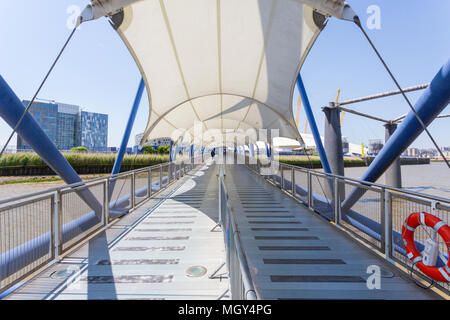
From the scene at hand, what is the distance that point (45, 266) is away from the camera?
10.7 feet

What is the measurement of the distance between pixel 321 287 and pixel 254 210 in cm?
394

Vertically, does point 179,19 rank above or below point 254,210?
above

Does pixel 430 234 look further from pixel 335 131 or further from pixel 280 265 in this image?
pixel 335 131

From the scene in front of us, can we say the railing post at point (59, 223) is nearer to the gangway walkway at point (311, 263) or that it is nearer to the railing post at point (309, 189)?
the gangway walkway at point (311, 263)

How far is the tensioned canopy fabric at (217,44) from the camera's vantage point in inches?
240

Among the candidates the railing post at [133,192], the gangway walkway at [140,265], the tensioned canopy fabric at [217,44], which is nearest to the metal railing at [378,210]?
the gangway walkway at [140,265]

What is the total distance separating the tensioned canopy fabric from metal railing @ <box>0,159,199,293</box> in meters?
2.95

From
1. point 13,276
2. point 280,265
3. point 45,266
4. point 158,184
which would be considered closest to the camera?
point 13,276


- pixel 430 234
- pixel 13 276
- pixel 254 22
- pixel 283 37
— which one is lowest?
pixel 13 276

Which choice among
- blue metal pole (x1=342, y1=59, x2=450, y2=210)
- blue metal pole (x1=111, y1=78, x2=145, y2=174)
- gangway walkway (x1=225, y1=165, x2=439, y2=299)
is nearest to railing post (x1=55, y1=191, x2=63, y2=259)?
gangway walkway (x1=225, y1=165, x2=439, y2=299)

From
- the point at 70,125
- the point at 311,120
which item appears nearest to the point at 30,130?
the point at 311,120

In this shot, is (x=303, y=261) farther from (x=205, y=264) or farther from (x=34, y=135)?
(x=34, y=135)

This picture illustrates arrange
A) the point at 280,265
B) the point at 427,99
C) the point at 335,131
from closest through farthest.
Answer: the point at 280,265 < the point at 427,99 < the point at 335,131

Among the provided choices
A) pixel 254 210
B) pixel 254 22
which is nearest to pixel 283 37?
pixel 254 22
